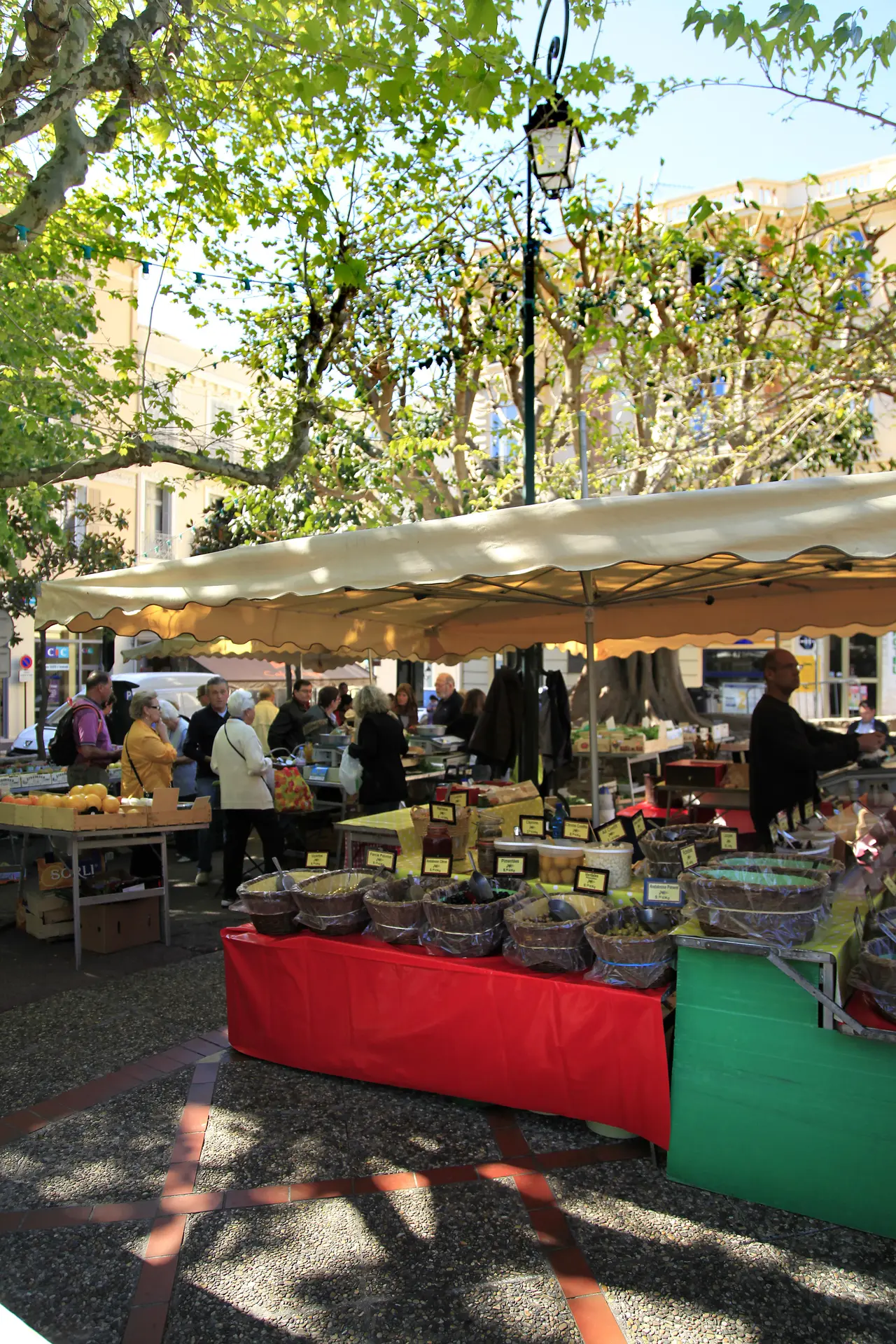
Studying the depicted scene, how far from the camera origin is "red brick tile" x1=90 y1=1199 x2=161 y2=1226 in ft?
9.90

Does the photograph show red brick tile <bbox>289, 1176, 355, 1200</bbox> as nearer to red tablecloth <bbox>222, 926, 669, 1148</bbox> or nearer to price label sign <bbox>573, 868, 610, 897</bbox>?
red tablecloth <bbox>222, 926, 669, 1148</bbox>

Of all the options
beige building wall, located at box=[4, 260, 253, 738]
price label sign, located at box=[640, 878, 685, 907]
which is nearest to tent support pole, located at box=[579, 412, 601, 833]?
price label sign, located at box=[640, 878, 685, 907]

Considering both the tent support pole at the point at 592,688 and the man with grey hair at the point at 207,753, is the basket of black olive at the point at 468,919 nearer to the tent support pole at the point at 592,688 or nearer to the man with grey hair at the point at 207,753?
the tent support pole at the point at 592,688

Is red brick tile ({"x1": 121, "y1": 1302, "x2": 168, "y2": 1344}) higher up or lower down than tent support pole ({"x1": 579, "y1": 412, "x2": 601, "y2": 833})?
lower down

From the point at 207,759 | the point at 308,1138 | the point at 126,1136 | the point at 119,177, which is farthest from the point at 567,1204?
the point at 119,177

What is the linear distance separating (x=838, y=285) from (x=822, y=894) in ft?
34.9

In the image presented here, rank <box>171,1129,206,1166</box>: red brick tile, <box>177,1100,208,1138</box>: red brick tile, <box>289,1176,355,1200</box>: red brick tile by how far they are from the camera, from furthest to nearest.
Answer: <box>177,1100,208,1138</box>: red brick tile < <box>171,1129,206,1166</box>: red brick tile < <box>289,1176,355,1200</box>: red brick tile

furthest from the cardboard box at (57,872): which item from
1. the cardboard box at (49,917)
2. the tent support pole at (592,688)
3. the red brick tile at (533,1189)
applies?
the red brick tile at (533,1189)

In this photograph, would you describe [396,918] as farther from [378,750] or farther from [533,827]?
[378,750]

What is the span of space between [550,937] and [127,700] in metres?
9.96

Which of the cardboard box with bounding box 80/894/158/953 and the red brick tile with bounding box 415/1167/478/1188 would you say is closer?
the red brick tile with bounding box 415/1167/478/1188

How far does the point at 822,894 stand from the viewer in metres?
3.06

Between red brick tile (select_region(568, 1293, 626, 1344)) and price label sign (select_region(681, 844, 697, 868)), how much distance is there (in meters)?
1.62

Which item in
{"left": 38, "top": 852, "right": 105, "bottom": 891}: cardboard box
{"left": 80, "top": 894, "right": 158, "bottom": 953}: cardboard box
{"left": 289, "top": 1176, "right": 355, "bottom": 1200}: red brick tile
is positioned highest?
{"left": 38, "top": 852, "right": 105, "bottom": 891}: cardboard box
